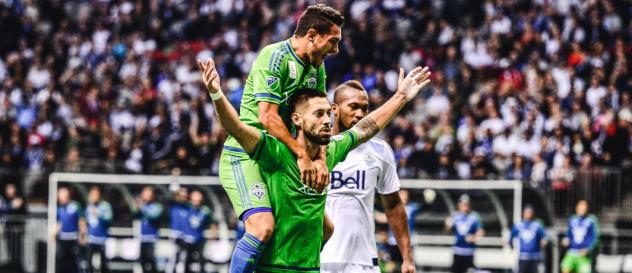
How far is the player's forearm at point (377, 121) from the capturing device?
26.0 ft

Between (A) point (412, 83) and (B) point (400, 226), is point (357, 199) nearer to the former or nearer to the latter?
(B) point (400, 226)

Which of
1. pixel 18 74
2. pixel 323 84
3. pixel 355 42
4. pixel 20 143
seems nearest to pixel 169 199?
pixel 20 143

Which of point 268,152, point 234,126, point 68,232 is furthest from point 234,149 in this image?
point 68,232

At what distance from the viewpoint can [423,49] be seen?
26.4 metres

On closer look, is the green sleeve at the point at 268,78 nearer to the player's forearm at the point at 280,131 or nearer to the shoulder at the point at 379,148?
the player's forearm at the point at 280,131

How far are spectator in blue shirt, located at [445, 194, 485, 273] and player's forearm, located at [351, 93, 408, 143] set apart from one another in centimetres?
1262

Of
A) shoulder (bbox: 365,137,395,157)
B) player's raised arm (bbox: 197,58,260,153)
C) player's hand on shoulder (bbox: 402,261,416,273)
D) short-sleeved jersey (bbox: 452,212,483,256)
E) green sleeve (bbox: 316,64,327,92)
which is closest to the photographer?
player's raised arm (bbox: 197,58,260,153)

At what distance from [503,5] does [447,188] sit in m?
7.14

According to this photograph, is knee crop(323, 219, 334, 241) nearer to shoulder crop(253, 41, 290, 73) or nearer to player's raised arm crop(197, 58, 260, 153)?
shoulder crop(253, 41, 290, 73)

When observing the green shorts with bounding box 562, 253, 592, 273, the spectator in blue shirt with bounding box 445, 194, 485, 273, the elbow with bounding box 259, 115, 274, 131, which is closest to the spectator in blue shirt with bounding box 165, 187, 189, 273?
the spectator in blue shirt with bounding box 445, 194, 485, 273

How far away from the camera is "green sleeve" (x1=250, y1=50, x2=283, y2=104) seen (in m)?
7.93

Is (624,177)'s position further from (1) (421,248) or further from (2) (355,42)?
(2) (355,42)

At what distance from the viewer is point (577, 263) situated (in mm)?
20047

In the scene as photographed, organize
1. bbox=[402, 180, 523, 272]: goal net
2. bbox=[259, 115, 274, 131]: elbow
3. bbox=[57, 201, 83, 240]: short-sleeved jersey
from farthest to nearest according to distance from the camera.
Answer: bbox=[57, 201, 83, 240]: short-sleeved jersey < bbox=[402, 180, 523, 272]: goal net < bbox=[259, 115, 274, 131]: elbow
